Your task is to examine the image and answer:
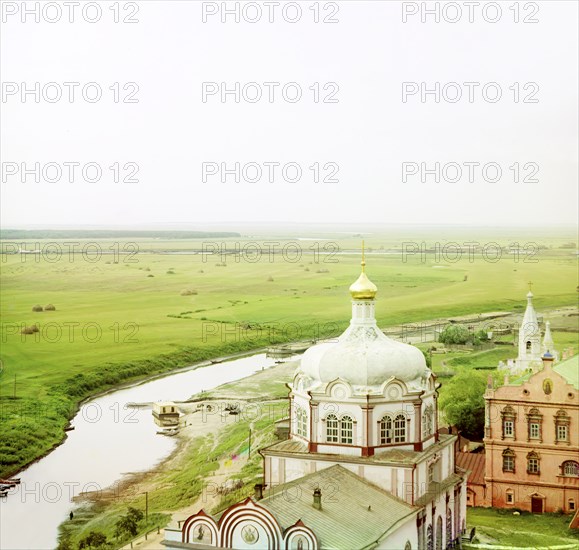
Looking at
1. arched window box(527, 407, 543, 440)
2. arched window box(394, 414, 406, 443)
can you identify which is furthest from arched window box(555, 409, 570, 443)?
arched window box(394, 414, 406, 443)

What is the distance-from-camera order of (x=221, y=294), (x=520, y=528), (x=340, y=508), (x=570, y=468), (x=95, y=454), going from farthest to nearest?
(x=221, y=294)
(x=95, y=454)
(x=570, y=468)
(x=520, y=528)
(x=340, y=508)

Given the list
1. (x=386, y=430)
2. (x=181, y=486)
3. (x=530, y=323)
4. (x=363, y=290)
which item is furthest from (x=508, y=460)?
(x=181, y=486)

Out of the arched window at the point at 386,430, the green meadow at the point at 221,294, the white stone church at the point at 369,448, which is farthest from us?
the green meadow at the point at 221,294

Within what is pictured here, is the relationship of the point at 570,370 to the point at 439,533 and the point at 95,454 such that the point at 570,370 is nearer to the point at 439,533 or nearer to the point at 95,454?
the point at 439,533

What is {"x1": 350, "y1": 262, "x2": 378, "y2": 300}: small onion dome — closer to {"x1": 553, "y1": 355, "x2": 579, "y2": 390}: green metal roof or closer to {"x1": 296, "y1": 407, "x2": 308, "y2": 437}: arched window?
{"x1": 296, "y1": 407, "x2": 308, "y2": 437}: arched window

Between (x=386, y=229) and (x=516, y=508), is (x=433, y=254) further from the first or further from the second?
(x=516, y=508)

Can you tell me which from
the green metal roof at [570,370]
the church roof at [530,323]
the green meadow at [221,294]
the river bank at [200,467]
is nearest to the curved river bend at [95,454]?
the river bank at [200,467]

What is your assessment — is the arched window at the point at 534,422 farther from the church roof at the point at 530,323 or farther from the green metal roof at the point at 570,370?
the church roof at the point at 530,323
